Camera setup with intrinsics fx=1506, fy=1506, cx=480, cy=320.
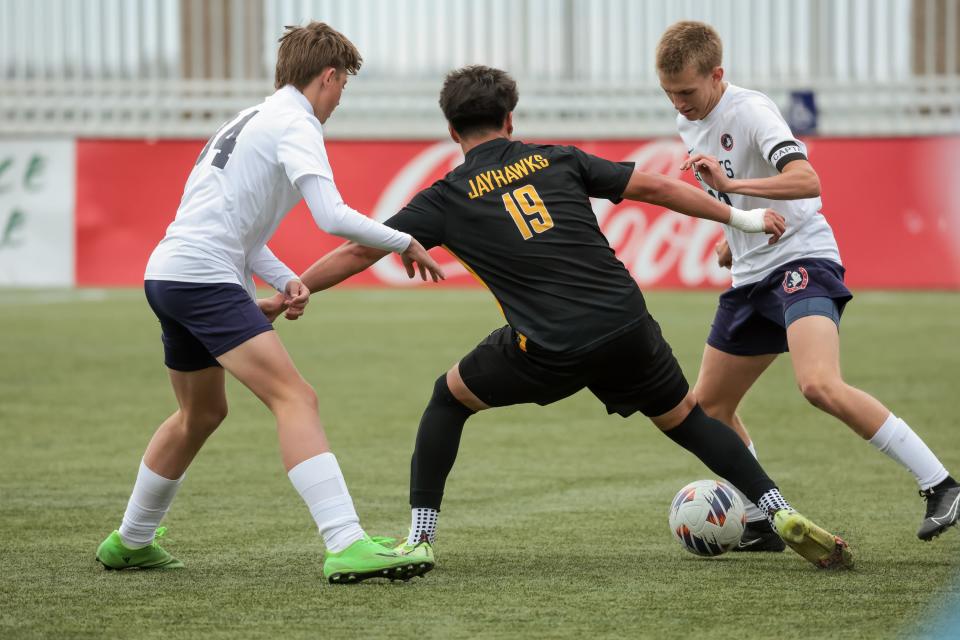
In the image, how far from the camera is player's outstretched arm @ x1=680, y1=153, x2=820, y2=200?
5156 mm

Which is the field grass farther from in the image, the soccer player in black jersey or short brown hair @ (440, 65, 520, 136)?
short brown hair @ (440, 65, 520, 136)

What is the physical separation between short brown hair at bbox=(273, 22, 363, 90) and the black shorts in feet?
3.46

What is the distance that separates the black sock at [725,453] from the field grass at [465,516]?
298 mm

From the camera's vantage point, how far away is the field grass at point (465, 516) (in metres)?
4.38

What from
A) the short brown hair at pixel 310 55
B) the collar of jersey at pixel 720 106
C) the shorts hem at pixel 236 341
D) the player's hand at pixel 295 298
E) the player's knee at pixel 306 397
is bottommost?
the player's knee at pixel 306 397

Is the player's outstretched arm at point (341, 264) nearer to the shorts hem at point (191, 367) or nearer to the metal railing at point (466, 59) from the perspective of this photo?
the shorts hem at point (191, 367)

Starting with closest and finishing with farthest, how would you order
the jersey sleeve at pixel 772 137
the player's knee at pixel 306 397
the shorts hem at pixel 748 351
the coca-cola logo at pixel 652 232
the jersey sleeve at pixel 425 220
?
the player's knee at pixel 306 397, the jersey sleeve at pixel 425 220, the jersey sleeve at pixel 772 137, the shorts hem at pixel 748 351, the coca-cola logo at pixel 652 232

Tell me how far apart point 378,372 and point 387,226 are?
667 cm

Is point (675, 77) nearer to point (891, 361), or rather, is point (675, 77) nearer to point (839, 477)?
Answer: point (839, 477)

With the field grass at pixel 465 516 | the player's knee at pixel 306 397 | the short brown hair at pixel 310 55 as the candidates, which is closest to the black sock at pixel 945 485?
the field grass at pixel 465 516

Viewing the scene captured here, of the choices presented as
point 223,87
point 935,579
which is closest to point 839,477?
point 935,579

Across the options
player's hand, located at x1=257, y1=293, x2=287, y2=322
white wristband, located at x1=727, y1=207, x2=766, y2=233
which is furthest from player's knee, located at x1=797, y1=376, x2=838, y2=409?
player's hand, located at x1=257, y1=293, x2=287, y2=322

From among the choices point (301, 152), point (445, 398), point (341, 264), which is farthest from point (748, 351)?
point (301, 152)

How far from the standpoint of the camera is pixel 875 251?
1752cm
